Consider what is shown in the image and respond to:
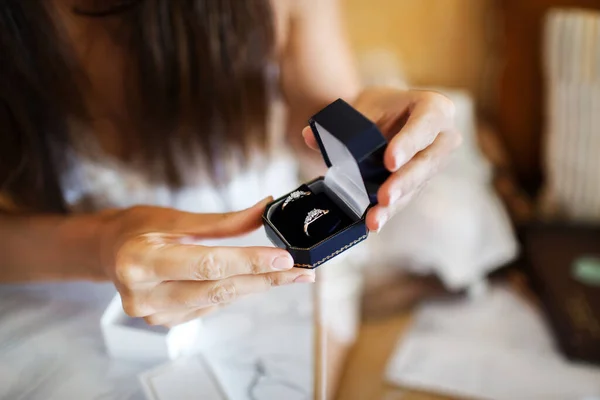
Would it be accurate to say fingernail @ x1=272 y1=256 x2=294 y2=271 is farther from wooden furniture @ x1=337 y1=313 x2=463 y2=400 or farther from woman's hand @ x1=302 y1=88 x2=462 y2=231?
wooden furniture @ x1=337 y1=313 x2=463 y2=400

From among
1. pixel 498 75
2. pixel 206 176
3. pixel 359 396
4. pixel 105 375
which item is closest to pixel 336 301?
pixel 359 396

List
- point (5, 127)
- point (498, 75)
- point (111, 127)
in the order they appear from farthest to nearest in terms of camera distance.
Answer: point (498, 75)
point (111, 127)
point (5, 127)

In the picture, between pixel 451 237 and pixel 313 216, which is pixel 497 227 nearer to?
pixel 451 237

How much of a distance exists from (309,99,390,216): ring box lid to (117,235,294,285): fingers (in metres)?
0.07

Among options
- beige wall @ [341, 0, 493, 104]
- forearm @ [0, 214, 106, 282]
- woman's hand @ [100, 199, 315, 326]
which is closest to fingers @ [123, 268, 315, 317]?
woman's hand @ [100, 199, 315, 326]

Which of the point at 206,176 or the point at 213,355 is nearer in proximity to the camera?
the point at 213,355

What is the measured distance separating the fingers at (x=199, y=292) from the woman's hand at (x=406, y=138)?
7 centimetres

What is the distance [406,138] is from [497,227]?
60 cm

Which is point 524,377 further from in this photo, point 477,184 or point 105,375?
point 105,375

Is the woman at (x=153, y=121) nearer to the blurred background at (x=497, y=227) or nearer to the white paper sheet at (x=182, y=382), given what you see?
the white paper sheet at (x=182, y=382)

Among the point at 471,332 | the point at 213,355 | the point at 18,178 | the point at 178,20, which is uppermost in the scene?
the point at 178,20

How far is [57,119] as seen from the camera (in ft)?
2.03

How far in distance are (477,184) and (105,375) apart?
0.72 m

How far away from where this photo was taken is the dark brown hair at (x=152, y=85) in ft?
1.84
